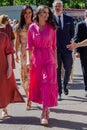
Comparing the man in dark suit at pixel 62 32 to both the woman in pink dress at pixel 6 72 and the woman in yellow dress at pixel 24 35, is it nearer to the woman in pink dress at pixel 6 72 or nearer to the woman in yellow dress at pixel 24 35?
the woman in yellow dress at pixel 24 35

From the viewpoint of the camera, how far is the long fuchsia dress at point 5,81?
25.7 ft

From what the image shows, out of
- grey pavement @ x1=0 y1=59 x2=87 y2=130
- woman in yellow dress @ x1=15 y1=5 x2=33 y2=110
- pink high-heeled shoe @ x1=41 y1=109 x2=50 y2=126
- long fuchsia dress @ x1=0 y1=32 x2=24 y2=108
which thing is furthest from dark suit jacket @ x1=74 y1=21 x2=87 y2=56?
pink high-heeled shoe @ x1=41 y1=109 x2=50 y2=126

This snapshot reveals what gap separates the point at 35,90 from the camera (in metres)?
7.96

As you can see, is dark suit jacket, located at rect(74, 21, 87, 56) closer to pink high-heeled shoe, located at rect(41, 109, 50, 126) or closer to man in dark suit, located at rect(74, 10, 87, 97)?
man in dark suit, located at rect(74, 10, 87, 97)

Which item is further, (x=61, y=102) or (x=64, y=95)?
(x=64, y=95)

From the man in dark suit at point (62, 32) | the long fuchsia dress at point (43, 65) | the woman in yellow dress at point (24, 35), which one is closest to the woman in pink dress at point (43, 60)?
the long fuchsia dress at point (43, 65)

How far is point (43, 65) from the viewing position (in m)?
7.87

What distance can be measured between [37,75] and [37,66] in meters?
0.14

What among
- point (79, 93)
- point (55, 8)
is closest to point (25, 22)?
point (55, 8)

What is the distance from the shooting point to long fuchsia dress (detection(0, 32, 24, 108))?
784 centimetres

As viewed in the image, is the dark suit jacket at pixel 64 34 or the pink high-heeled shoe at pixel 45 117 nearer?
the pink high-heeled shoe at pixel 45 117

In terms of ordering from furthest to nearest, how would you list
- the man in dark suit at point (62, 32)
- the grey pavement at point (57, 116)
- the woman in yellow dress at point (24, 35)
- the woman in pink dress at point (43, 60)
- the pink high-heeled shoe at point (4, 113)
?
1. the man in dark suit at point (62, 32)
2. the woman in yellow dress at point (24, 35)
3. the pink high-heeled shoe at point (4, 113)
4. the woman in pink dress at point (43, 60)
5. the grey pavement at point (57, 116)

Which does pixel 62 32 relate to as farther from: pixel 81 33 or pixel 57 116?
pixel 57 116

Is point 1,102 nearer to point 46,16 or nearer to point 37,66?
point 37,66
